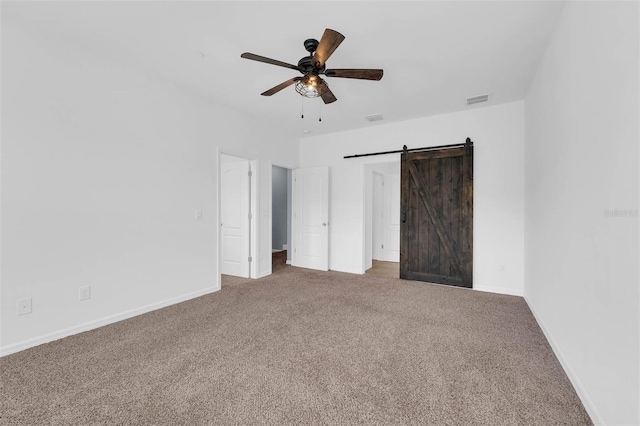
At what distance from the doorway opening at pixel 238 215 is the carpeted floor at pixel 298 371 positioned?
1535 mm

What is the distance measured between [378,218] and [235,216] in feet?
10.7

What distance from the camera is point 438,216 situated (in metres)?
4.42

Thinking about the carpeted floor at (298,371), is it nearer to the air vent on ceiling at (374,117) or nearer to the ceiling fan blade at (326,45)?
the ceiling fan blade at (326,45)

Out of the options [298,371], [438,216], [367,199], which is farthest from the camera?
[367,199]

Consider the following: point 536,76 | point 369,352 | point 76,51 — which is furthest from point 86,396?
point 536,76

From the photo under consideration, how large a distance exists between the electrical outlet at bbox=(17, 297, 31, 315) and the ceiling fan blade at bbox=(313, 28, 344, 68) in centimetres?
310

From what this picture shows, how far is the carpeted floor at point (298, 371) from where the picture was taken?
1.60 meters

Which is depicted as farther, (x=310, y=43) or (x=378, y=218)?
(x=378, y=218)

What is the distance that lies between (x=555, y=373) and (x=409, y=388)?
1089 mm

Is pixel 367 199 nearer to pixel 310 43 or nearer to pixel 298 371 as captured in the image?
pixel 310 43

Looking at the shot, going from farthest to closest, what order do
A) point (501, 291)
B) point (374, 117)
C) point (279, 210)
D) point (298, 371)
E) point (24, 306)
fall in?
point (279, 210) < point (374, 117) < point (501, 291) < point (24, 306) < point (298, 371)

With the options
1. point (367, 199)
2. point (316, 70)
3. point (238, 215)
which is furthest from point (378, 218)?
point (316, 70)

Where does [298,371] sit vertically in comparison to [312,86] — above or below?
below

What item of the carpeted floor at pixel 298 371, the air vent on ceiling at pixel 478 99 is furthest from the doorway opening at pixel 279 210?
the air vent on ceiling at pixel 478 99
